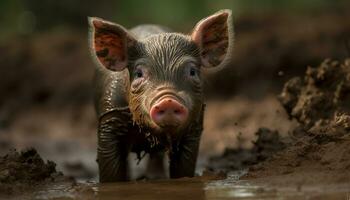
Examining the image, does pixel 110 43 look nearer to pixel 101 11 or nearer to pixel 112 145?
pixel 112 145

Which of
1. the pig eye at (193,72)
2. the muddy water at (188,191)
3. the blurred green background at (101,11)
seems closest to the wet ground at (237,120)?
the muddy water at (188,191)

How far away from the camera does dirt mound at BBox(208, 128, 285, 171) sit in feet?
27.6

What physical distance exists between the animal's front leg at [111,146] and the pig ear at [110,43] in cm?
49

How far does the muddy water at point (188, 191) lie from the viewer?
17.9 feet

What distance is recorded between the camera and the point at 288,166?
6.63 m

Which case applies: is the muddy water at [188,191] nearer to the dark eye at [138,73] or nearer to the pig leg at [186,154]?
the pig leg at [186,154]

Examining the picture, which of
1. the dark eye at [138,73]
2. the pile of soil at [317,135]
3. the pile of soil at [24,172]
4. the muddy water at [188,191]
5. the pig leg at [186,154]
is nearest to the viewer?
the muddy water at [188,191]

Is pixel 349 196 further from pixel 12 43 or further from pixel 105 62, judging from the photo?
pixel 12 43

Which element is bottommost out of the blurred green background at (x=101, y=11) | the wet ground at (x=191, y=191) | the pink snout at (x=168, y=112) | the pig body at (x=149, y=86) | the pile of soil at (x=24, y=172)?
the wet ground at (x=191, y=191)

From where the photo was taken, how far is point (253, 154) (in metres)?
9.30

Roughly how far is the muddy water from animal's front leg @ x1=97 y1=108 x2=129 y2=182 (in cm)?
67

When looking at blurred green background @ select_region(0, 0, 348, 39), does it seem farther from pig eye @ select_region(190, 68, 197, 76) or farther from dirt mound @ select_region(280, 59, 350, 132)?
pig eye @ select_region(190, 68, 197, 76)

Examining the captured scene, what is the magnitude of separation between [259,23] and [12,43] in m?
5.67

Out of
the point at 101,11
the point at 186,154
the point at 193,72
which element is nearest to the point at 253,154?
the point at 186,154
